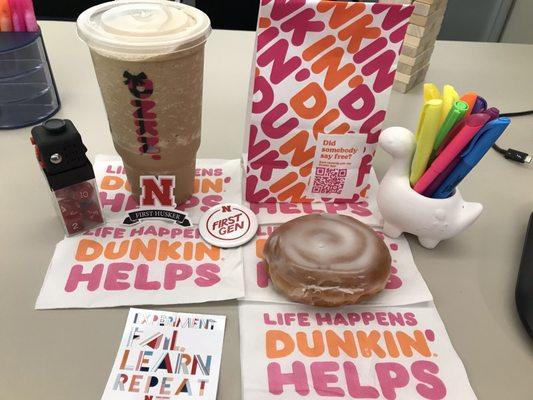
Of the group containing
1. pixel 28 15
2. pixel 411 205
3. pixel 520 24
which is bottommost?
pixel 520 24

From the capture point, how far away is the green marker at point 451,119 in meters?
0.54

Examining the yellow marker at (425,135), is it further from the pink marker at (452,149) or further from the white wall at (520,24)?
the white wall at (520,24)

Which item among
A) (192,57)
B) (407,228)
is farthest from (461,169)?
(192,57)

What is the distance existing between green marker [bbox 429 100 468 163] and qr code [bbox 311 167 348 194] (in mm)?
150

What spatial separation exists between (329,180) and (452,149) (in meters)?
0.19

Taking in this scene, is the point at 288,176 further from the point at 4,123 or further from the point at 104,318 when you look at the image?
the point at 4,123

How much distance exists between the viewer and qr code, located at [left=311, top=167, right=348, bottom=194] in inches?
26.5

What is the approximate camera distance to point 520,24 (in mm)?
1820

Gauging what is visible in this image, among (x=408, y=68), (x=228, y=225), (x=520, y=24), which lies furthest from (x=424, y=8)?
(x=520, y=24)

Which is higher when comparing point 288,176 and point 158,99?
point 158,99

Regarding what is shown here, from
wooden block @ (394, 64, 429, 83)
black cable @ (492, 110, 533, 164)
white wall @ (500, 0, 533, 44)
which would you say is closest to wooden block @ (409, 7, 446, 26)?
wooden block @ (394, 64, 429, 83)

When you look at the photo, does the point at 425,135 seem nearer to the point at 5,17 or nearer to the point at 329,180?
the point at 329,180

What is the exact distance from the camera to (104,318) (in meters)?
0.52

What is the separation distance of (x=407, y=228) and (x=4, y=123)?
70 cm
